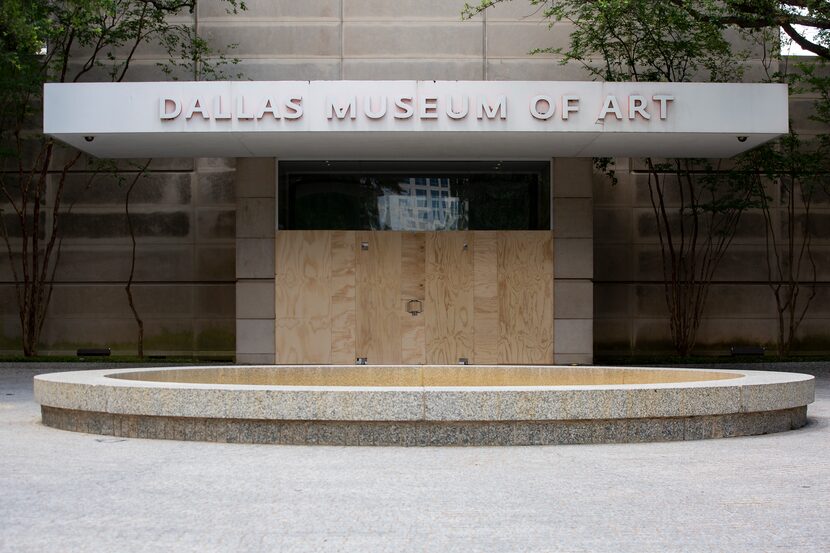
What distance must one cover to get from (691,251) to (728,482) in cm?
1640

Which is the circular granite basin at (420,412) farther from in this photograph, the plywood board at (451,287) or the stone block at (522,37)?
the stone block at (522,37)

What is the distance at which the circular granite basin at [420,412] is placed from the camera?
31.7 feet

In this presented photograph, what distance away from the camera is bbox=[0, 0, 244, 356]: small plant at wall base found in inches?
858

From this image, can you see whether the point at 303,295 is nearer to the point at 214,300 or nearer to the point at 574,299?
the point at 214,300

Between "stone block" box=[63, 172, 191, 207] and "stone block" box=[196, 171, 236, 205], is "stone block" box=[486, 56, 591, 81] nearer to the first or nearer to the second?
"stone block" box=[196, 171, 236, 205]

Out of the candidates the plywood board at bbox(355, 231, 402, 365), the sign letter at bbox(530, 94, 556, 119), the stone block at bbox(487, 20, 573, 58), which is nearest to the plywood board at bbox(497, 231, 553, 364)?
the plywood board at bbox(355, 231, 402, 365)

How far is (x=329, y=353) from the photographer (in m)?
20.8

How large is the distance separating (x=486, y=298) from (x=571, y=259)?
1810 mm

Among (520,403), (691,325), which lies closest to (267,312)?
(691,325)

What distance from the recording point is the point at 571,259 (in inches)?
818

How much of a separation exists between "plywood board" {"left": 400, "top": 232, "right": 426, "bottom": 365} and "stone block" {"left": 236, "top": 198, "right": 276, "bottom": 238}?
2.59m

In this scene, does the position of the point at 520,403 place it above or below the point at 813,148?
below

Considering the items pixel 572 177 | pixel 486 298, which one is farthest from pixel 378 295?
pixel 572 177

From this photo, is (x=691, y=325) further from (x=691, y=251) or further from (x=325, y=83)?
(x=325, y=83)
